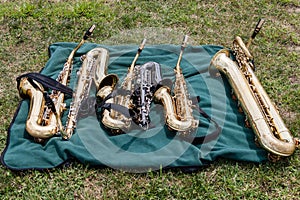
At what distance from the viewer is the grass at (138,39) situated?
446cm

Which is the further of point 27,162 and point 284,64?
point 284,64

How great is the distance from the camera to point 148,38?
6.95 metres

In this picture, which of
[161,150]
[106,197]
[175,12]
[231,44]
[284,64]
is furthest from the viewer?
[175,12]

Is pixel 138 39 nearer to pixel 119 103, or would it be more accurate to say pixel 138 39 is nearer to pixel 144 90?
pixel 144 90

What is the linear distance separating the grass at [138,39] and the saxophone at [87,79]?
645 mm

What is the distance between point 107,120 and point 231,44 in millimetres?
2928

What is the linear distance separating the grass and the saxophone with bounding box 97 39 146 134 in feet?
1.83

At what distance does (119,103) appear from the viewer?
5164 millimetres

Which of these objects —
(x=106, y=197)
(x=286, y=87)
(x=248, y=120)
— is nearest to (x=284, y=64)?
(x=286, y=87)

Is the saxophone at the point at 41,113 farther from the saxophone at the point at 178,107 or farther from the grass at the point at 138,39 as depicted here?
the saxophone at the point at 178,107

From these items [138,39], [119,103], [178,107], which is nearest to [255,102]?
[178,107]

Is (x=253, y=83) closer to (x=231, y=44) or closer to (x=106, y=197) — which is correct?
(x=231, y=44)

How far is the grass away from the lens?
14.6ft

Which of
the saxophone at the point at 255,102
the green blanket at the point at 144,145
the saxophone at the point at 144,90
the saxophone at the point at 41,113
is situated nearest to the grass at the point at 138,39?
the green blanket at the point at 144,145
